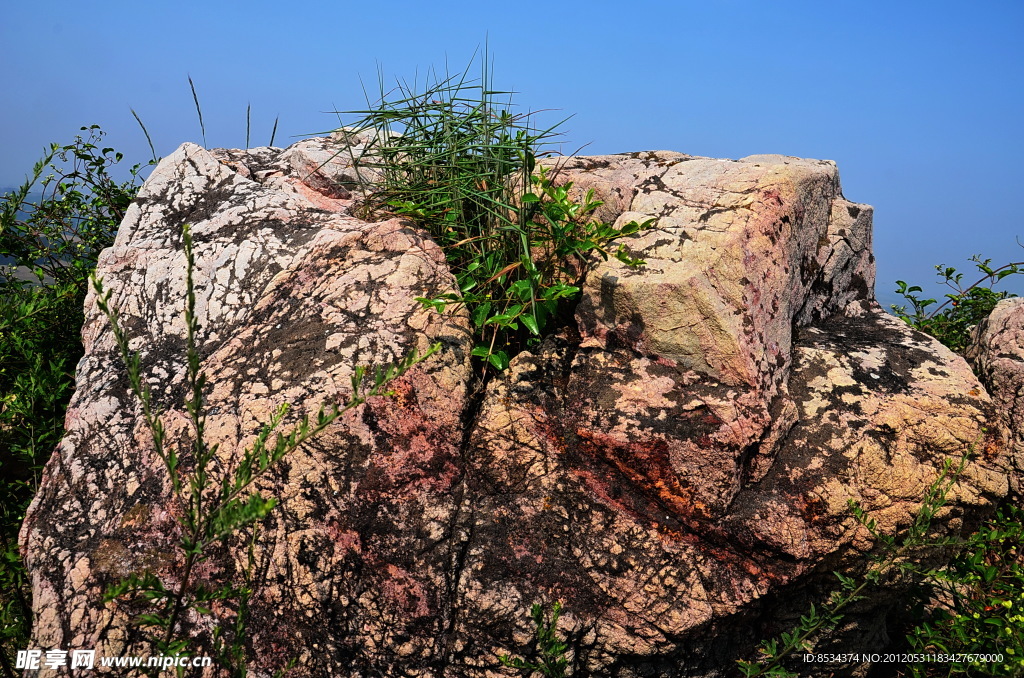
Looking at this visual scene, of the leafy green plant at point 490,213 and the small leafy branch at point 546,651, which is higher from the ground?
the leafy green plant at point 490,213

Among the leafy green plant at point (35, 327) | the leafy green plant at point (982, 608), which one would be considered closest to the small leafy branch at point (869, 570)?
the leafy green plant at point (982, 608)

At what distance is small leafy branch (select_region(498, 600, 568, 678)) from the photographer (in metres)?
2.43

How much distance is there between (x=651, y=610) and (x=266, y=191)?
296cm

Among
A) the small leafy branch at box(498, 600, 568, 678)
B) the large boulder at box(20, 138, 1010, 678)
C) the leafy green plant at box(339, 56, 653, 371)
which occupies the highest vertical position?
the leafy green plant at box(339, 56, 653, 371)

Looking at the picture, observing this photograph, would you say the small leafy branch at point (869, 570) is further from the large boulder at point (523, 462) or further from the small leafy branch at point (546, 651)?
the small leafy branch at point (546, 651)

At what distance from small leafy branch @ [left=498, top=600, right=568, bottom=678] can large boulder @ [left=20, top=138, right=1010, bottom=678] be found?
8cm

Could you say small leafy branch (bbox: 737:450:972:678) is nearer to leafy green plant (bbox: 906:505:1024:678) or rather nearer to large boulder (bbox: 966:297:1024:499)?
leafy green plant (bbox: 906:505:1024:678)

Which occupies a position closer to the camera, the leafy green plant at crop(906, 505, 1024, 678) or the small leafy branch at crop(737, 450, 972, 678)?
the small leafy branch at crop(737, 450, 972, 678)

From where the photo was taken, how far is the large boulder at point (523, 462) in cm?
280

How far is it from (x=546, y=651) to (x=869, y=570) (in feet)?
4.95

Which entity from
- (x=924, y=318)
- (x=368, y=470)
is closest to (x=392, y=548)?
(x=368, y=470)

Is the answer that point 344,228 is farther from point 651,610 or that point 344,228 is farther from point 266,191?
point 651,610

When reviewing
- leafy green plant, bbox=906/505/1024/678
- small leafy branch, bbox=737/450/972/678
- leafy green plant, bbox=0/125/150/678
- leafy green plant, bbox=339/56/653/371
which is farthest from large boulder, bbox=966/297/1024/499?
leafy green plant, bbox=0/125/150/678

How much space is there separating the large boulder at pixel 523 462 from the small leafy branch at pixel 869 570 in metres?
0.07
